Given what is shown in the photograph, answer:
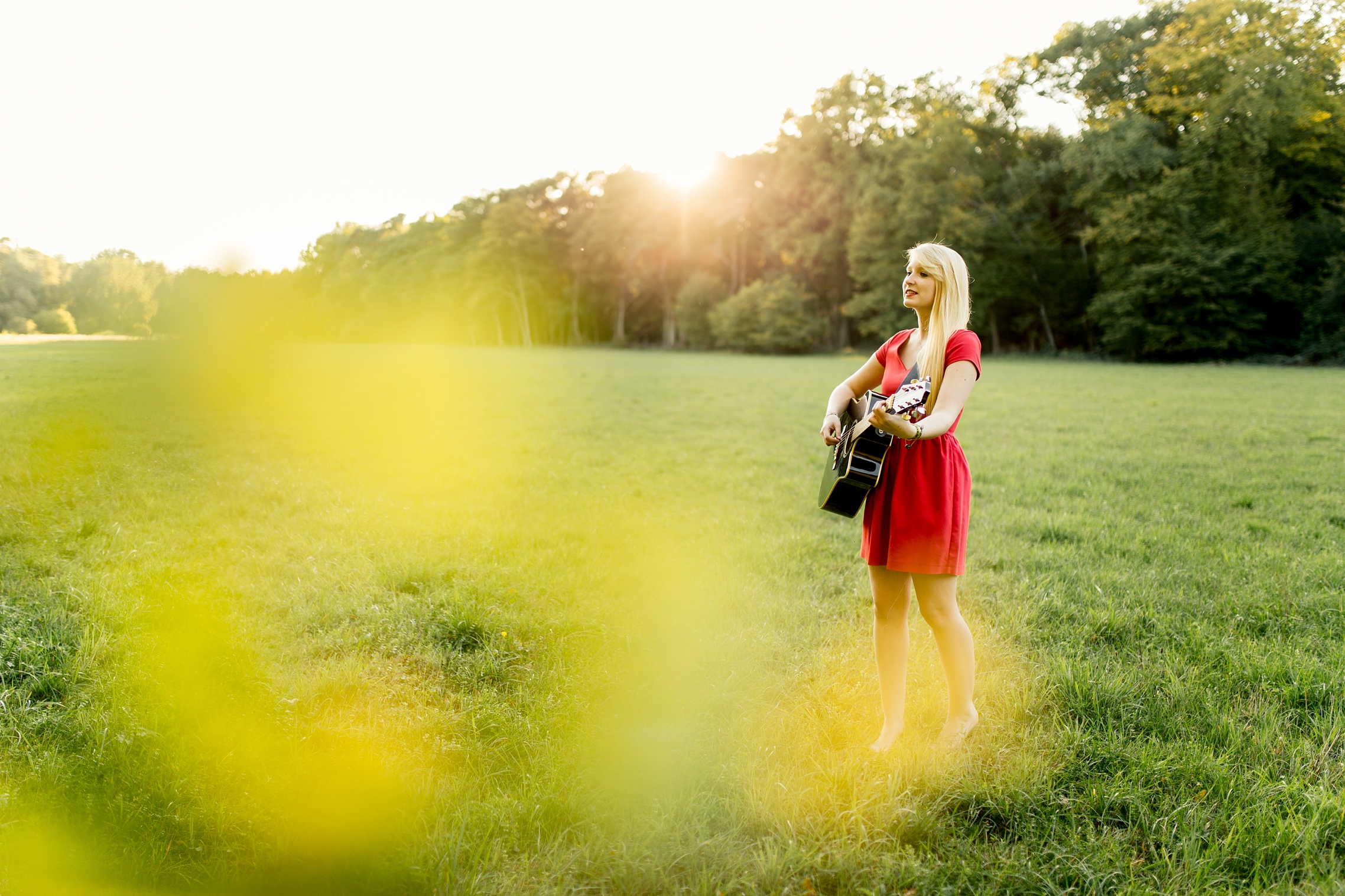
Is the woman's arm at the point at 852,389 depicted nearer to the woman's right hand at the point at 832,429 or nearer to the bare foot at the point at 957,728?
the woman's right hand at the point at 832,429

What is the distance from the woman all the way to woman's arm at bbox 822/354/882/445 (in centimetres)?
2

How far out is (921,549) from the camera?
2826 millimetres

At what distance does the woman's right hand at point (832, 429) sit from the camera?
10.0ft

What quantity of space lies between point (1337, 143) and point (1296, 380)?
63.0 feet

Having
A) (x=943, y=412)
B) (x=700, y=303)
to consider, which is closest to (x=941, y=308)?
(x=943, y=412)

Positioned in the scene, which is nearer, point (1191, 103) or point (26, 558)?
point (26, 558)

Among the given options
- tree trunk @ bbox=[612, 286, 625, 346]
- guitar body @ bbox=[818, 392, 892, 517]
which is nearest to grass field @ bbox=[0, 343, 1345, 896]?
guitar body @ bbox=[818, 392, 892, 517]

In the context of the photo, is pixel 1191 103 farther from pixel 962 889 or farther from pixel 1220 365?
pixel 962 889

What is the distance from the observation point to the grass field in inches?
101

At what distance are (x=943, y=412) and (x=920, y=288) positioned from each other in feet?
1.62

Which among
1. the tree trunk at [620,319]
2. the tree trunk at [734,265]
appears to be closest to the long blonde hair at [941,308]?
the tree trunk at [734,265]

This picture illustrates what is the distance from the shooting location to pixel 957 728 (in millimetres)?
3154

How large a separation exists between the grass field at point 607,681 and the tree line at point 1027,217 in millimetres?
4549

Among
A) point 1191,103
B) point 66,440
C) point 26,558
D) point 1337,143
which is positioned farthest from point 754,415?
point 1337,143
